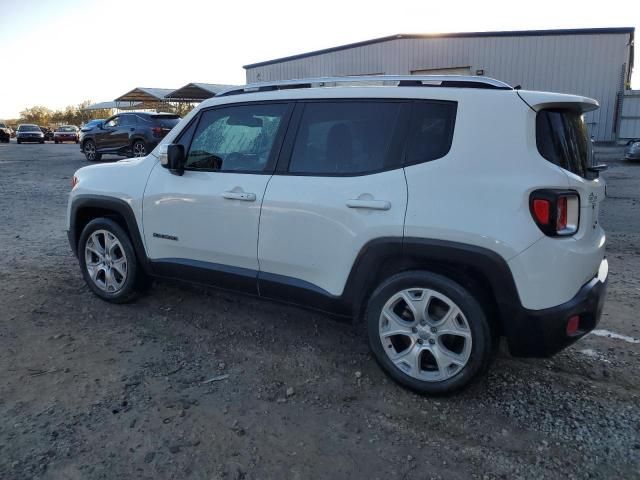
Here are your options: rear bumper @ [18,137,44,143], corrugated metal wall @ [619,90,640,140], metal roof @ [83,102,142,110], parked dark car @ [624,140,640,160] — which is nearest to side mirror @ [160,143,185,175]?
parked dark car @ [624,140,640,160]

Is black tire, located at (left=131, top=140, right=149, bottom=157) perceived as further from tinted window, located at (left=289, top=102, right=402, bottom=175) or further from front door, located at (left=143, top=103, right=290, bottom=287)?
tinted window, located at (left=289, top=102, right=402, bottom=175)

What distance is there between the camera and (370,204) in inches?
→ 118

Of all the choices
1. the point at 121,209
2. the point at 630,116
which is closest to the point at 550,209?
the point at 121,209

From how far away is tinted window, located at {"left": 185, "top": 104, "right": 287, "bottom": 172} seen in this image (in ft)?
11.8

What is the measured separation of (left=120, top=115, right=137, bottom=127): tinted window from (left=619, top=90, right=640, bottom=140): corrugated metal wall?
66.4ft

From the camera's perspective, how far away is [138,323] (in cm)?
409

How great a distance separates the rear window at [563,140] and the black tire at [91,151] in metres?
18.5

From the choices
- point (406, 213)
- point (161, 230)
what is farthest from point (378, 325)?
point (161, 230)

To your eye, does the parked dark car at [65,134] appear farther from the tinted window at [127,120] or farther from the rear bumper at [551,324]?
the rear bumper at [551,324]

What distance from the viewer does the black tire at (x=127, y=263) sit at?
169 inches

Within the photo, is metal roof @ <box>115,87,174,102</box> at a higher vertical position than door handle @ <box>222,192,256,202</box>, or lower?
higher

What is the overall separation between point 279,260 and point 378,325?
0.80m

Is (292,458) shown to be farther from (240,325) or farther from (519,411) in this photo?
(240,325)

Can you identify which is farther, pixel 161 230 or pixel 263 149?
pixel 161 230
